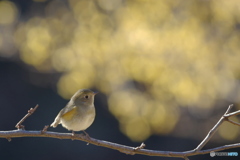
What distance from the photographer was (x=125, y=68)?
8984 millimetres

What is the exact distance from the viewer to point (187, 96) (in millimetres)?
8617

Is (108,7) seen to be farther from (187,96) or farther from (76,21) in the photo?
(187,96)

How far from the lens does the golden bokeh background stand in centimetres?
878

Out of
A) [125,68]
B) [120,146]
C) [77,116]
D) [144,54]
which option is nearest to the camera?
[120,146]

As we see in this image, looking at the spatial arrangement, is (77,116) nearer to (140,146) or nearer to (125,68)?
(140,146)

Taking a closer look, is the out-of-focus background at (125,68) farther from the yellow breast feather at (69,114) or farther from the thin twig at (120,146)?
the thin twig at (120,146)

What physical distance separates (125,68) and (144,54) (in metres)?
0.53

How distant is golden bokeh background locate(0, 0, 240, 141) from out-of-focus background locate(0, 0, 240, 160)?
2cm

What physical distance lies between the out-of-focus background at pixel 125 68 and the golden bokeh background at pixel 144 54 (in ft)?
0.07

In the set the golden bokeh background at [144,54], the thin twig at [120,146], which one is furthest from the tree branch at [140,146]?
the golden bokeh background at [144,54]

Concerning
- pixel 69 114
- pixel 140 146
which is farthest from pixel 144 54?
pixel 140 146

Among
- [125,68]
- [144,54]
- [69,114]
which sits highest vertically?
[144,54]

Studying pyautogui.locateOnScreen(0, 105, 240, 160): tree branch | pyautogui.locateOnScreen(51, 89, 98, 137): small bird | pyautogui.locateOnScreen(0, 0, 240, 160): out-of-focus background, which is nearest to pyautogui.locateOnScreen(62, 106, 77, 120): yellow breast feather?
pyautogui.locateOnScreen(51, 89, 98, 137): small bird

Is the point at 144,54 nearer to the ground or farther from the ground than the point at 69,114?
farther from the ground
